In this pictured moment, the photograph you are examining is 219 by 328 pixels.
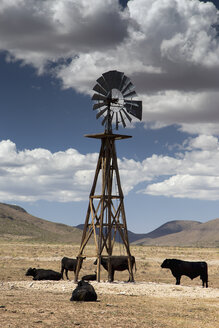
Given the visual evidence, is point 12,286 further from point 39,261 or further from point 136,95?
point 39,261

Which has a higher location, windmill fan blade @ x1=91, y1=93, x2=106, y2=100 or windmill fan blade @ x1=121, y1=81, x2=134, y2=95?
windmill fan blade @ x1=121, y1=81, x2=134, y2=95

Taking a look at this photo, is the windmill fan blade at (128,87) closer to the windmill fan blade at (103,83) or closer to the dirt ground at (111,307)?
the windmill fan blade at (103,83)

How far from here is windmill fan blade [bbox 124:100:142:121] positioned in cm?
2930

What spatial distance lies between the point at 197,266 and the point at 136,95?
1043 centimetres

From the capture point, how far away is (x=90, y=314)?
16391 millimetres

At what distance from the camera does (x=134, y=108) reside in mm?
29359

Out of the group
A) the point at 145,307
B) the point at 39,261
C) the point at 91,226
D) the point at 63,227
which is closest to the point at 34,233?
the point at 63,227

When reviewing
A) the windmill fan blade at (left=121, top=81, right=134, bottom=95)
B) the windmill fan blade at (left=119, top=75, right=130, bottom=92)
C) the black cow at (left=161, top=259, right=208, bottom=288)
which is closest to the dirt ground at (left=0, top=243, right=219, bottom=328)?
the black cow at (left=161, top=259, right=208, bottom=288)

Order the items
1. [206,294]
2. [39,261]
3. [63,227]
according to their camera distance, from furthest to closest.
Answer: [63,227] → [39,261] → [206,294]

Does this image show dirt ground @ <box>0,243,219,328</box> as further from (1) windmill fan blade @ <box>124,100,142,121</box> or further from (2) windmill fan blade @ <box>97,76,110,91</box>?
(2) windmill fan blade @ <box>97,76,110,91</box>

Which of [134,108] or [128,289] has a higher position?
[134,108]

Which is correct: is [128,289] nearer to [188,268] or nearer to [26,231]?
[188,268]

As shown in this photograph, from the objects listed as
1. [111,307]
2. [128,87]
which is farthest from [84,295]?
[128,87]

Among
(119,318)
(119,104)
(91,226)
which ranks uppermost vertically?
(119,104)
